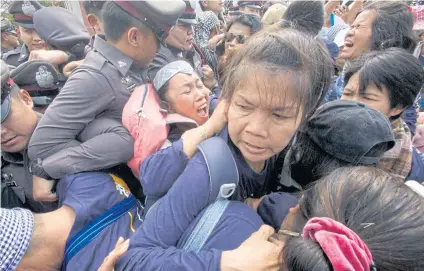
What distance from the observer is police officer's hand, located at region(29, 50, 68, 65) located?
2705 millimetres

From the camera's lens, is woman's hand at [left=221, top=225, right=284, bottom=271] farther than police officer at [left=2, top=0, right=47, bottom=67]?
No

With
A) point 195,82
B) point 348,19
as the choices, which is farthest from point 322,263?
point 348,19

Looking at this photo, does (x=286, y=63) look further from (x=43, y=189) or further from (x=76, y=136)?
(x=43, y=189)

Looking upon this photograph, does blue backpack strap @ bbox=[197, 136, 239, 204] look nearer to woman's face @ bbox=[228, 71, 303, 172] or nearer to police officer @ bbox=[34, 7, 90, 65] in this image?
woman's face @ bbox=[228, 71, 303, 172]

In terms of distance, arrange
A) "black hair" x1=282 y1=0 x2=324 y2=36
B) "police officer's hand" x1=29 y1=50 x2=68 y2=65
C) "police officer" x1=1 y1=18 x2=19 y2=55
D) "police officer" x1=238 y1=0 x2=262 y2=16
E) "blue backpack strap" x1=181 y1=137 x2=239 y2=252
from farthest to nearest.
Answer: "police officer" x1=238 y1=0 x2=262 y2=16 < "police officer" x1=1 y1=18 x2=19 y2=55 < "black hair" x1=282 y1=0 x2=324 y2=36 < "police officer's hand" x1=29 y1=50 x2=68 y2=65 < "blue backpack strap" x1=181 y1=137 x2=239 y2=252

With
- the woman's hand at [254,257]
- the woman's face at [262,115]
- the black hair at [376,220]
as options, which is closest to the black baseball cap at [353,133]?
the woman's face at [262,115]

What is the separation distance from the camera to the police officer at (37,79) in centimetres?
226

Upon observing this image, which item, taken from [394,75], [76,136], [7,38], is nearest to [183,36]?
[76,136]

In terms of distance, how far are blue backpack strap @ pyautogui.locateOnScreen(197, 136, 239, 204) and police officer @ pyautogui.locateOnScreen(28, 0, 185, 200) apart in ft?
2.04

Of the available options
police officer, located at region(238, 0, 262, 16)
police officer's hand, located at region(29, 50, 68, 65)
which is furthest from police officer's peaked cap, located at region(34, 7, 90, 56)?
police officer, located at region(238, 0, 262, 16)

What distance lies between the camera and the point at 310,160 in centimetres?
138

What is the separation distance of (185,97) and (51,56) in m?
1.57

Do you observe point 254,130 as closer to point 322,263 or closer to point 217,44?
point 322,263

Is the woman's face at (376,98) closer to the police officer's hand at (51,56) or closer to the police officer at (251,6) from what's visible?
the police officer's hand at (51,56)
